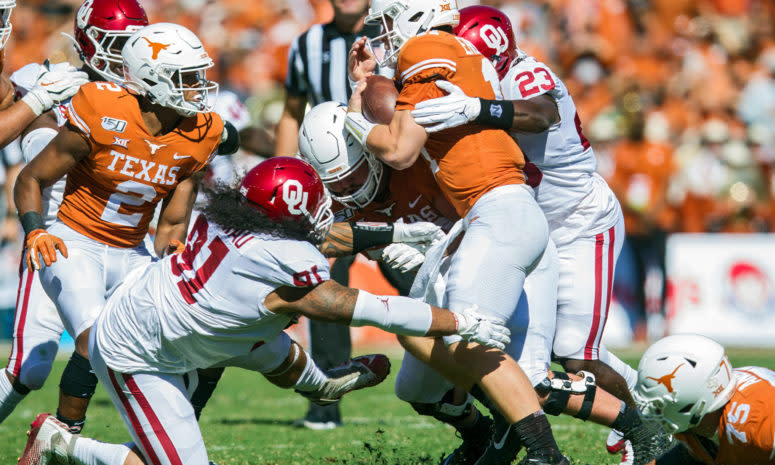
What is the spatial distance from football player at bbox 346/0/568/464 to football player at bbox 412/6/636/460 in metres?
0.25

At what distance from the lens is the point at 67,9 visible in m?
14.0

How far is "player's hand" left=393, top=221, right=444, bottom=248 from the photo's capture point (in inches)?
179

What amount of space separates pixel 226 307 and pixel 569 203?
1.83m

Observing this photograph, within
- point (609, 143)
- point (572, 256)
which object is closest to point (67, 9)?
point (609, 143)

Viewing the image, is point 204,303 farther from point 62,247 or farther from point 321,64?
point 321,64

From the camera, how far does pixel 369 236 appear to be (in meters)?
4.55

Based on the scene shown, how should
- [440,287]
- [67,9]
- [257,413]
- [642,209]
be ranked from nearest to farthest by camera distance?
1. [440,287]
2. [257,413]
3. [642,209]
4. [67,9]

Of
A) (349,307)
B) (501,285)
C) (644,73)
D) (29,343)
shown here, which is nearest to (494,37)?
(501,285)

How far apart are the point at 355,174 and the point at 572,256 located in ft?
3.62

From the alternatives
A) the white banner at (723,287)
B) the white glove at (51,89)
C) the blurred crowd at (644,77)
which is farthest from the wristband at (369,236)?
the white banner at (723,287)

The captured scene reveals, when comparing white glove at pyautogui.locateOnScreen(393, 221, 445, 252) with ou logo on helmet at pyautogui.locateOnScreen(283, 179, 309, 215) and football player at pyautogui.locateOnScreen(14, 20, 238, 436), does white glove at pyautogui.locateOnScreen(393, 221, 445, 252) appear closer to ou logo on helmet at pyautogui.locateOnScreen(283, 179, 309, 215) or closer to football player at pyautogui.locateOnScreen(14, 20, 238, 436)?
ou logo on helmet at pyautogui.locateOnScreen(283, 179, 309, 215)

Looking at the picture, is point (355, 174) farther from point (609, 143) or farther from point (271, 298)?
point (609, 143)

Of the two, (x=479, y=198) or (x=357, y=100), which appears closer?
(x=479, y=198)

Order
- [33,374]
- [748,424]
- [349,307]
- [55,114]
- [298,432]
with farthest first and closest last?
[298,432] → [55,114] → [33,374] → [349,307] → [748,424]
